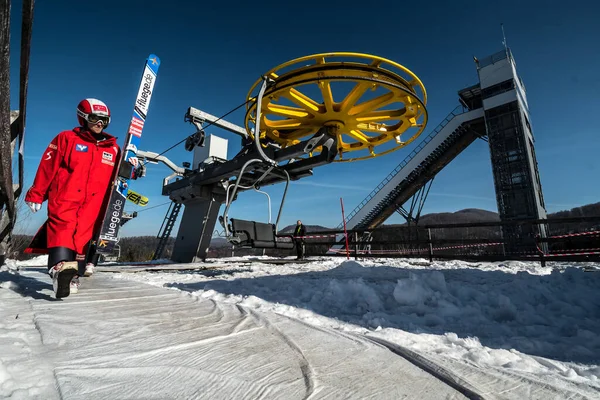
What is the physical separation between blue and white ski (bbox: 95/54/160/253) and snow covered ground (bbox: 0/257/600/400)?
241 centimetres

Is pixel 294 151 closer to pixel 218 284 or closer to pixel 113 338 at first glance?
pixel 218 284

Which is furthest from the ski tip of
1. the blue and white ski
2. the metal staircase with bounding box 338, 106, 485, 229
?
the metal staircase with bounding box 338, 106, 485, 229

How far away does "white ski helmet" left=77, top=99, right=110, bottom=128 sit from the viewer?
257 cm

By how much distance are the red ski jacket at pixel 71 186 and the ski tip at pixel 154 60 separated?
5101mm

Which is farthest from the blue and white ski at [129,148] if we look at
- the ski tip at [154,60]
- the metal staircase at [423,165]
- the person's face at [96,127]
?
the metal staircase at [423,165]

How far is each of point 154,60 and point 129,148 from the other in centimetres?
267

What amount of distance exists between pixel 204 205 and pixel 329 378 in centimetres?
858

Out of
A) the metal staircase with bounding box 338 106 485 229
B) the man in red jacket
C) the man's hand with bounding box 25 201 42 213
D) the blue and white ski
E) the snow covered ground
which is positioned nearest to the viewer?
Answer: the snow covered ground

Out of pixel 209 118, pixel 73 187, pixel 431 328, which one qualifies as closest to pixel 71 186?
pixel 73 187

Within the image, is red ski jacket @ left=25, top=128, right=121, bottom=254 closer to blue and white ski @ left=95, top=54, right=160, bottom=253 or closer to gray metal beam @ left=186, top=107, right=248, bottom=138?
blue and white ski @ left=95, top=54, right=160, bottom=253

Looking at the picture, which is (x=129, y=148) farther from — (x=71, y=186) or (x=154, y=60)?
(x=71, y=186)

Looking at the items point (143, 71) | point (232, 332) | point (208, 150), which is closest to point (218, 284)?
point (232, 332)

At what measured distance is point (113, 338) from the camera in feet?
4.45

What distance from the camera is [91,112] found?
2572 millimetres
